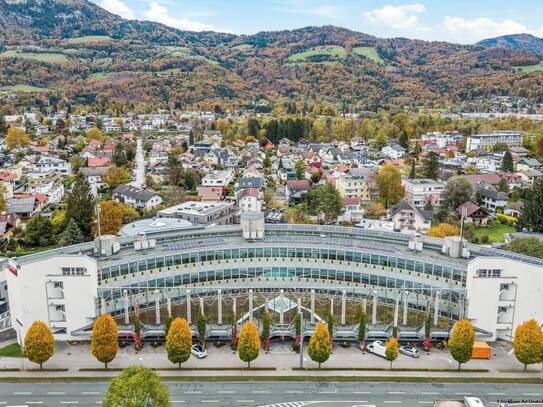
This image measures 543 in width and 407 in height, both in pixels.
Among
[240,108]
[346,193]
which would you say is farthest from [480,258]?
[240,108]

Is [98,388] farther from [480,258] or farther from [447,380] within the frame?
[480,258]

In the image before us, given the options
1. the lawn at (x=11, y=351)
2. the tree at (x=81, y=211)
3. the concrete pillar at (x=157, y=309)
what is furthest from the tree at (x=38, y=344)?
the tree at (x=81, y=211)

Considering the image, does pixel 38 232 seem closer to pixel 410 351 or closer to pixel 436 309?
pixel 410 351

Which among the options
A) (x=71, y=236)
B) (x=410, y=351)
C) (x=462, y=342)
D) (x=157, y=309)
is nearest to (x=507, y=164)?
(x=410, y=351)

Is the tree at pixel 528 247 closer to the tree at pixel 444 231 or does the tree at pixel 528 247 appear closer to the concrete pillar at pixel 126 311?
the tree at pixel 444 231

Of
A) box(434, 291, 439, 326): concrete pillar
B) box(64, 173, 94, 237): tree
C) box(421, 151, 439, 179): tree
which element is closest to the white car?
box(434, 291, 439, 326): concrete pillar

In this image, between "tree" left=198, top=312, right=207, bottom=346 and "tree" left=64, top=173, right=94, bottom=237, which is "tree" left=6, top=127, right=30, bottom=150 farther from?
"tree" left=198, top=312, right=207, bottom=346
